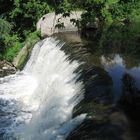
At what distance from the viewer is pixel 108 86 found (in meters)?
10.5

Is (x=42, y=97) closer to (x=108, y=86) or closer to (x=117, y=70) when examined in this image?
(x=117, y=70)

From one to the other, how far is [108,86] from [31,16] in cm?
1363

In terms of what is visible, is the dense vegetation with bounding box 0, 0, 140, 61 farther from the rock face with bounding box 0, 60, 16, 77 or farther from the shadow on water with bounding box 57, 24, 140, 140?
the shadow on water with bounding box 57, 24, 140, 140

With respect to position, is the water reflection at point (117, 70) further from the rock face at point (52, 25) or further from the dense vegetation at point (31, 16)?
the dense vegetation at point (31, 16)

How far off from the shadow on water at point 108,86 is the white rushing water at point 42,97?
403mm

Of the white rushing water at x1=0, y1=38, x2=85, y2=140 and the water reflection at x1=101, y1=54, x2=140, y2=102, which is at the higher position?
the water reflection at x1=101, y1=54, x2=140, y2=102

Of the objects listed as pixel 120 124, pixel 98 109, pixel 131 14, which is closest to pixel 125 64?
pixel 98 109

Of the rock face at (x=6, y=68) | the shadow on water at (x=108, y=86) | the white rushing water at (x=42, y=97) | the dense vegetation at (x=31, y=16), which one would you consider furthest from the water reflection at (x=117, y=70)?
the dense vegetation at (x=31, y=16)

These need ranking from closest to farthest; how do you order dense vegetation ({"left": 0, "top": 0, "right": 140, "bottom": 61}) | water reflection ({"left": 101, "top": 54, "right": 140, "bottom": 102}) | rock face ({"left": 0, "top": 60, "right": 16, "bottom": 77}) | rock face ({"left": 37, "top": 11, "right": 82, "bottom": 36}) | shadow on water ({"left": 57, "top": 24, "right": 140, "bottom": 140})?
shadow on water ({"left": 57, "top": 24, "right": 140, "bottom": 140})
water reflection ({"left": 101, "top": 54, "right": 140, "bottom": 102})
rock face ({"left": 0, "top": 60, "right": 16, "bottom": 77})
rock face ({"left": 37, "top": 11, "right": 82, "bottom": 36})
dense vegetation ({"left": 0, "top": 0, "right": 140, "bottom": 61})

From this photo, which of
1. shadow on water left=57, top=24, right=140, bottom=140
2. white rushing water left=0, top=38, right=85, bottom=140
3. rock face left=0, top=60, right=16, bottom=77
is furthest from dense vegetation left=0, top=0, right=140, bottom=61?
shadow on water left=57, top=24, right=140, bottom=140

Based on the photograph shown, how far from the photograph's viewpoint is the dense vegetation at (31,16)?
2103 cm

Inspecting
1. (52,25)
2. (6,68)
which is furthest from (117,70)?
(52,25)

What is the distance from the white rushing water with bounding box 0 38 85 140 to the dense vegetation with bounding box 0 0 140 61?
9.48 feet

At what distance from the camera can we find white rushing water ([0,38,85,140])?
10453mm
